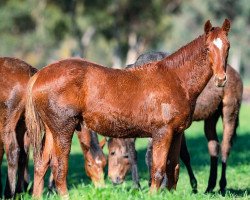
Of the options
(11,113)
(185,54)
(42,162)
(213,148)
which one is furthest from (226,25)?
(213,148)

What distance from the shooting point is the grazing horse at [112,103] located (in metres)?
8.11

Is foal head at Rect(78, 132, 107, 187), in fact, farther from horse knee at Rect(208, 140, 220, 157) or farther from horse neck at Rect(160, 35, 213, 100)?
horse knee at Rect(208, 140, 220, 157)

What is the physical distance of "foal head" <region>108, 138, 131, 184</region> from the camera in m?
11.8

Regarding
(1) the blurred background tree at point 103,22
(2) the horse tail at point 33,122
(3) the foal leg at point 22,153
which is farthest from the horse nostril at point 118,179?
(1) the blurred background tree at point 103,22

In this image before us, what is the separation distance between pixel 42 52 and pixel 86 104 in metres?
48.3

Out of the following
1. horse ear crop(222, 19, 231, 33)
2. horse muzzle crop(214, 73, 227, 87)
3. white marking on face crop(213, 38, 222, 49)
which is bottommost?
horse muzzle crop(214, 73, 227, 87)

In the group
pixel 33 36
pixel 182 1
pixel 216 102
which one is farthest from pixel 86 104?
pixel 182 1

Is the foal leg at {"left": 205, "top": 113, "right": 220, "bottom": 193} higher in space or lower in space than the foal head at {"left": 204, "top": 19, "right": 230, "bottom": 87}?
lower

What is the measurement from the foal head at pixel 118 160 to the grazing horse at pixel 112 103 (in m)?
3.40

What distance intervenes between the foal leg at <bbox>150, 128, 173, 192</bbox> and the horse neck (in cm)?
62

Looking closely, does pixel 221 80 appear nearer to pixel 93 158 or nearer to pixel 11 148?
pixel 93 158

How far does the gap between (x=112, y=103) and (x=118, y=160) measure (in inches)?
149

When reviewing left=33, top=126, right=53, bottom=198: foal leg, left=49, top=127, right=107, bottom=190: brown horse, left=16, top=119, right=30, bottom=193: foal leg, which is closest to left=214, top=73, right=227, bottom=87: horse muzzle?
left=33, top=126, right=53, bottom=198: foal leg

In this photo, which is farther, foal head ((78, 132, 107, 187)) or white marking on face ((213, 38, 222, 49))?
foal head ((78, 132, 107, 187))
